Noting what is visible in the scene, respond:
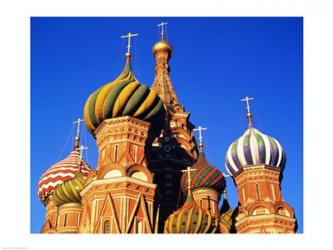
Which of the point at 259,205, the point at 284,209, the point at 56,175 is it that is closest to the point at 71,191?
the point at 56,175

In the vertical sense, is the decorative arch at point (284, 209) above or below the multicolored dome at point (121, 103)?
below

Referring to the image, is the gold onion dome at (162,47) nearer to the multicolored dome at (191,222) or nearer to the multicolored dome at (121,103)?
the multicolored dome at (121,103)

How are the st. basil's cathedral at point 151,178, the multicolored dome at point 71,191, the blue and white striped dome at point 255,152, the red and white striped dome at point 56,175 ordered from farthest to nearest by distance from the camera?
the red and white striped dome at point 56,175 → the multicolored dome at point 71,191 → the blue and white striped dome at point 255,152 → the st. basil's cathedral at point 151,178

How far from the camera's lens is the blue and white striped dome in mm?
18875

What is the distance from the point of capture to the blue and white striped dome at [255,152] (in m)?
18.9

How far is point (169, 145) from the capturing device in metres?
21.8

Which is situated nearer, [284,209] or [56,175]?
[284,209]

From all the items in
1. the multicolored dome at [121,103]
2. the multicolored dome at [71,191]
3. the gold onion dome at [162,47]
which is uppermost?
the gold onion dome at [162,47]

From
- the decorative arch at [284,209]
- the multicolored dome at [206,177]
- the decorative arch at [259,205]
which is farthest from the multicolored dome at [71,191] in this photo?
the decorative arch at [284,209]

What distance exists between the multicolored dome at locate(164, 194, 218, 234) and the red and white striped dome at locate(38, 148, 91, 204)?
7.84 meters

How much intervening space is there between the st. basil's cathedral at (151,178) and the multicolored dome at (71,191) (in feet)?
0.12

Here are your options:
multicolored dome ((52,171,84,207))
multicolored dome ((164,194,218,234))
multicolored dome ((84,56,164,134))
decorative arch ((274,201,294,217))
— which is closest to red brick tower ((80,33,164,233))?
multicolored dome ((84,56,164,134))

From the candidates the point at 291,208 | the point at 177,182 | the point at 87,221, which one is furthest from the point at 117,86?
the point at 291,208

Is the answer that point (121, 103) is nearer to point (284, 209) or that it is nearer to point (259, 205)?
point (259, 205)
